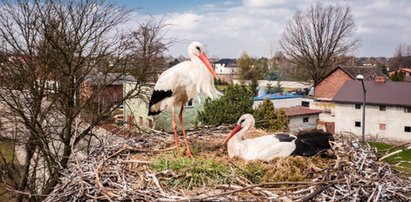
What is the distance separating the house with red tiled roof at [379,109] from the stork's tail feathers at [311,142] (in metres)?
18.0

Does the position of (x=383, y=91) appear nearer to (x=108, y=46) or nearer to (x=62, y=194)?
(x=108, y=46)

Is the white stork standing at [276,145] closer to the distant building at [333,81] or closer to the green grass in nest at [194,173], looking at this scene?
the green grass in nest at [194,173]

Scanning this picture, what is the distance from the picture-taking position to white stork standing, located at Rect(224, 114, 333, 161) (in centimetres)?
382

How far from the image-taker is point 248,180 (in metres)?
3.33

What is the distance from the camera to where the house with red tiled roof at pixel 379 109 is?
21.2 m

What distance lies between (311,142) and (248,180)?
934 mm

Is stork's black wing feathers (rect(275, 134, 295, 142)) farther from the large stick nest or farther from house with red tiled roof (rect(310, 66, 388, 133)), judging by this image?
house with red tiled roof (rect(310, 66, 388, 133))

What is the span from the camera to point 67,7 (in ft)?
25.6

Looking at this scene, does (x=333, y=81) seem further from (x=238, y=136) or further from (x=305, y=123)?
(x=238, y=136)

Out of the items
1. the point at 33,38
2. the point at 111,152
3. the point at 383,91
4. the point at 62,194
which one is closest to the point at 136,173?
the point at 62,194

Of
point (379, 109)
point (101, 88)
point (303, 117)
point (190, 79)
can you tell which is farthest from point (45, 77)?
point (379, 109)

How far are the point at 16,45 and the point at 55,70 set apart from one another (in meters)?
0.84

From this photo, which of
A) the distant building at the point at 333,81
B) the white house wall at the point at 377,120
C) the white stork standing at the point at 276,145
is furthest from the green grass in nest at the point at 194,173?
the distant building at the point at 333,81

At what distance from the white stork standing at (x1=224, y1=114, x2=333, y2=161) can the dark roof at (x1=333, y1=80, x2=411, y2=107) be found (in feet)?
62.1
